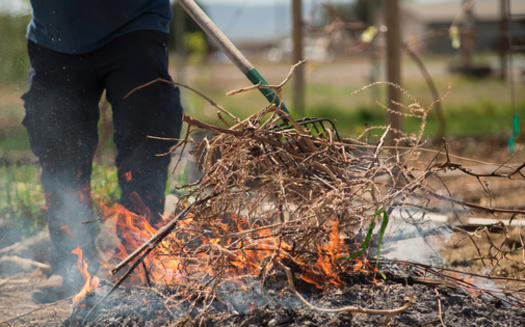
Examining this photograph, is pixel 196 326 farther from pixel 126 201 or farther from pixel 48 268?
pixel 48 268

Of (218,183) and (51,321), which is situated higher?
(218,183)

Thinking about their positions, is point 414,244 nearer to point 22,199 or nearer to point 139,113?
point 139,113

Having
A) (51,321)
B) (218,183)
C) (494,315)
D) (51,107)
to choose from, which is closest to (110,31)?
(51,107)

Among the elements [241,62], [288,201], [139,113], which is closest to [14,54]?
[139,113]

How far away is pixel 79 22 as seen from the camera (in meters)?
3.06

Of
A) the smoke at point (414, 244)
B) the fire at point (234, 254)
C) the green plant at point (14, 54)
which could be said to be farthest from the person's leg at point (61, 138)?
the smoke at point (414, 244)

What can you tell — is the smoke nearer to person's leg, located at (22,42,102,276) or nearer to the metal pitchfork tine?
the metal pitchfork tine

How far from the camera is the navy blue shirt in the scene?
3.05m

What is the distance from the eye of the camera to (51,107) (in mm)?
3117

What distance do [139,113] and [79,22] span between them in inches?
22.3

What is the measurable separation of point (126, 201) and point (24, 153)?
87 centimetres

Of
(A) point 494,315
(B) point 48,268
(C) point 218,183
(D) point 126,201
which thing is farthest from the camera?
(B) point 48,268

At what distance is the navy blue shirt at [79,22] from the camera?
305cm

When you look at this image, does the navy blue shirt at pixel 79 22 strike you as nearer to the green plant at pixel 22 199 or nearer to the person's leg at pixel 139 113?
the person's leg at pixel 139 113
